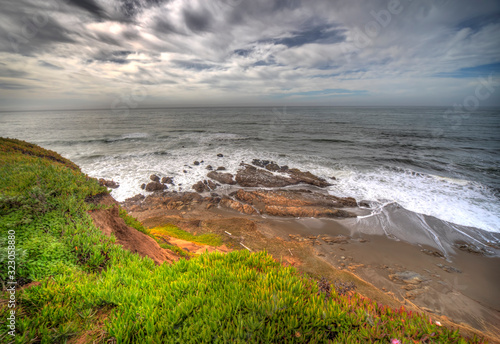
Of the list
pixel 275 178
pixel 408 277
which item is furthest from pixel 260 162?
pixel 408 277

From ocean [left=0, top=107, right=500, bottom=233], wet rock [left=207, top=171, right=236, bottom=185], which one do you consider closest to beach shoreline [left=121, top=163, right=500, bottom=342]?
ocean [left=0, top=107, right=500, bottom=233]

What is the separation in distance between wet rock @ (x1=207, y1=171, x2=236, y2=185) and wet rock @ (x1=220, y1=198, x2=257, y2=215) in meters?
3.28

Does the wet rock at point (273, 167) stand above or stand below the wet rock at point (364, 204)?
above

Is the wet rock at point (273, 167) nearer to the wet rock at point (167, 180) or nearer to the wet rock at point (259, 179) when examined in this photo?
the wet rock at point (259, 179)

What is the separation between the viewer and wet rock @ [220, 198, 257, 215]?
1266cm

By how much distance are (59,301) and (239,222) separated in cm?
885

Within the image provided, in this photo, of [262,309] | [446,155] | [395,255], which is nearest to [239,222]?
[395,255]

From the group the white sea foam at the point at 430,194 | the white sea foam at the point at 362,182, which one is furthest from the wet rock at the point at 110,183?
the white sea foam at the point at 430,194

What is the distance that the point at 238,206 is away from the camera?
13.1 metres

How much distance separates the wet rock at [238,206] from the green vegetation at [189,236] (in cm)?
329

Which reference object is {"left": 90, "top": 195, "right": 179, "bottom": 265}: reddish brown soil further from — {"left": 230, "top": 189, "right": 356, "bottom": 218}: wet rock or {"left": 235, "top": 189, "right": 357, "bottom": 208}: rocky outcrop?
Answer: {"left": 235, "top": 189, "right": 357, "bottom": 208}: rocky outcrop

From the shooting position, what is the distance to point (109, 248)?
3682 millimetres

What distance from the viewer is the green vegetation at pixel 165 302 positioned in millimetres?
2051

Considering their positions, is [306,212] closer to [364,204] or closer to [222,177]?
[364,204]
